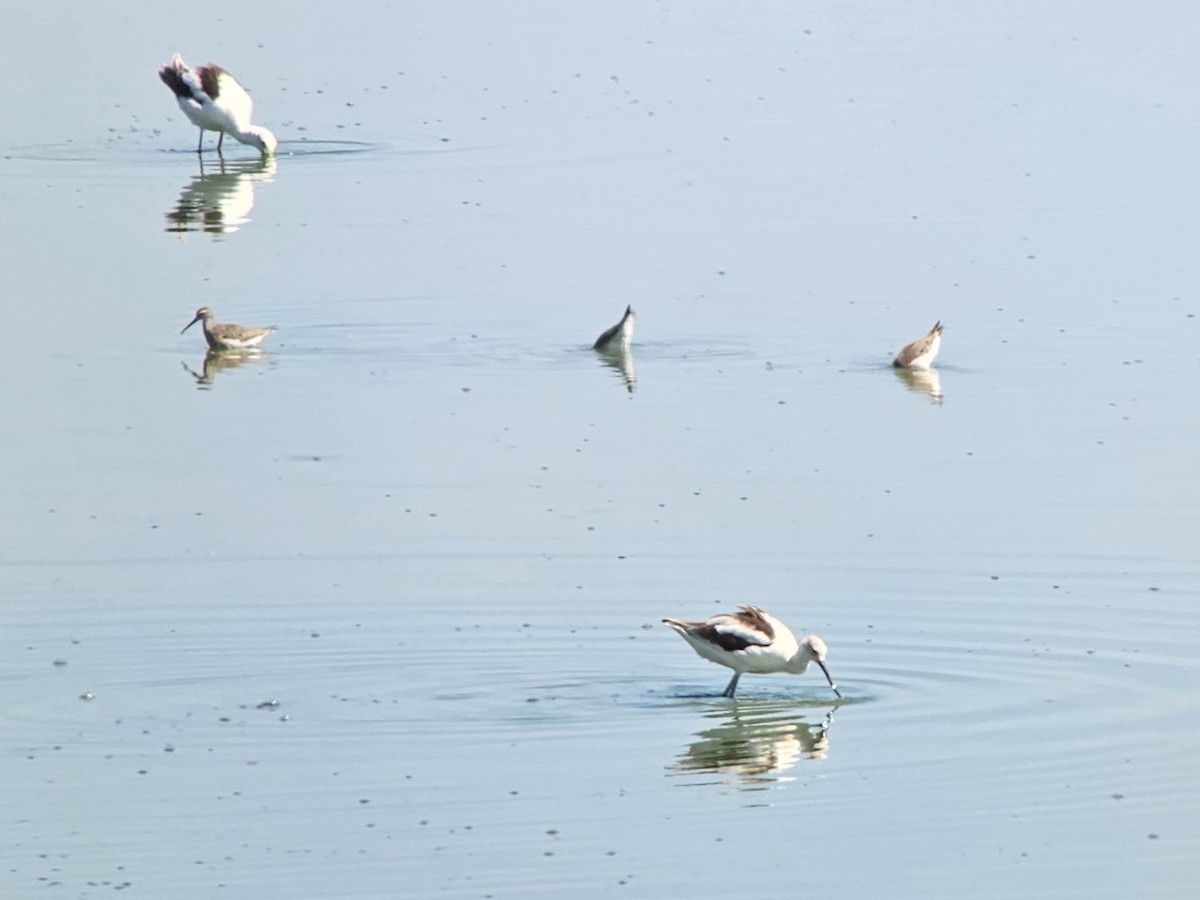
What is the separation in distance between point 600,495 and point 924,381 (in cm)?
341

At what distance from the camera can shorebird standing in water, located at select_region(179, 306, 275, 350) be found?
56.3 ft

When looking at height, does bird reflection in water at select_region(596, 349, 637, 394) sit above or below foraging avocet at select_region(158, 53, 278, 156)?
below

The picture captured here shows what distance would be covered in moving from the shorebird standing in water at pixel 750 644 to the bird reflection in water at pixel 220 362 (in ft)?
20.8

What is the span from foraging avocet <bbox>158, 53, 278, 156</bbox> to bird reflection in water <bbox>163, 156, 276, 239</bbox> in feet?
0.81

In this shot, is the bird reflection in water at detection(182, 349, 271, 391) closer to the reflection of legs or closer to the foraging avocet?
the reflection of legs

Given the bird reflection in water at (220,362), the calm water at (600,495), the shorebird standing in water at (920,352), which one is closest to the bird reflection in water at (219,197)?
the calm water at (600,495)

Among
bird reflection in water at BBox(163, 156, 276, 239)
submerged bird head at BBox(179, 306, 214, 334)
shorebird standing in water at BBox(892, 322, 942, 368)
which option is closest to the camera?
shorebird standing in water at BBox(892, 322, 942, 368)

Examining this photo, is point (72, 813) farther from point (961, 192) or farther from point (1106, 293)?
point (961, 192)

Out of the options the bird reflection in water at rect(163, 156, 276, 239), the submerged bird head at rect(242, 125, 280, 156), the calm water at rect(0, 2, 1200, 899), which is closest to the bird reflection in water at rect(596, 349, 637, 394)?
the calm water at rect(0, 2, 1200, 899)

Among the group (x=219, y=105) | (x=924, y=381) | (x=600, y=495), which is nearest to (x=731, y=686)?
(x=600, y=495)

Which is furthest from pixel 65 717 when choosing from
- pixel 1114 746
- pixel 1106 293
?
pixel 1106 293

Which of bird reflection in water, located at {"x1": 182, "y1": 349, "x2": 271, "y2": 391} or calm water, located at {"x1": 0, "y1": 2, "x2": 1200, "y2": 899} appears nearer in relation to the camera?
calm water, located at {"x1": 0, "y1": 2, "x2": 1200, "y2": 899}

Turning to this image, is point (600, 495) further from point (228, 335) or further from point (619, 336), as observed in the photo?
point (228, 335)

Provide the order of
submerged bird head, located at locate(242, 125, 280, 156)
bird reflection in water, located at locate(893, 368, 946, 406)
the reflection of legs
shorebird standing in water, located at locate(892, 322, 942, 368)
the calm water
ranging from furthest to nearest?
submerged bird head, located at locate(242, 125, 280, 156) → shorebird standing in water, located at locate(892, 322, 942, 368) → bird reflection in water, located at locate(893, 368, 946, 406) → the reflection of legs → the calm water
